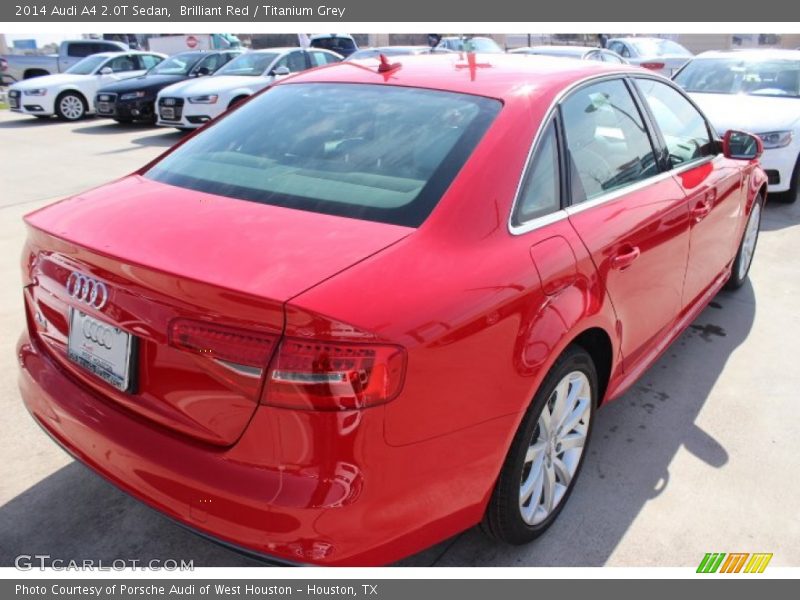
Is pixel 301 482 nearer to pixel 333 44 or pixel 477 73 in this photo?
pixel 477 73

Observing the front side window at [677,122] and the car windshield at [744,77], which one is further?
the car windshield at [744,77]

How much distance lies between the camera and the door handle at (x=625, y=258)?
2.55 meters

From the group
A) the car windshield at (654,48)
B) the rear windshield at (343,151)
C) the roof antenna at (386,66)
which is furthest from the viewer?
the car windshield at (654,48)

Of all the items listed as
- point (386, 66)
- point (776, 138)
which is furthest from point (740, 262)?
point (386, 66)

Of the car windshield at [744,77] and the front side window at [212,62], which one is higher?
the front side window at [212,62]

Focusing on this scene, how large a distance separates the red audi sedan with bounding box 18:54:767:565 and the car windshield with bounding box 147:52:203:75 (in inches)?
493

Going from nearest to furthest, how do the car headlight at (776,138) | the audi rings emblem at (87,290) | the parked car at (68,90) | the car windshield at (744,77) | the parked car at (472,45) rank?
the audi rings emblem at (87,290), the car headlight at (776,138), the car windshield at (744,77), the parked car at (68,90), the parked car at (472,45)

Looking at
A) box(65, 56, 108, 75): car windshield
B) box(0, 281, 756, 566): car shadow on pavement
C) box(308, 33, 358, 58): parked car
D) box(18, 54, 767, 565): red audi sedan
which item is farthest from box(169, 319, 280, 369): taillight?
box(308, 33, 358, 58): parked car

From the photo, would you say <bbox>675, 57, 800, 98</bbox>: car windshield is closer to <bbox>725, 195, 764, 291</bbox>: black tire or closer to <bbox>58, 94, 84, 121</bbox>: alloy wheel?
<bbox>725, 195, 764, 291</bbox>: black tire

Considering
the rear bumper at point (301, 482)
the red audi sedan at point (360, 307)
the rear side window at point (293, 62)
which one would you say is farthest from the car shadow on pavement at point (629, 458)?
the rear side window at point (293, 62)

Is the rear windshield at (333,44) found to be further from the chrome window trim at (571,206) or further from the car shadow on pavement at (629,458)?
the chrome window trim at (571,206)

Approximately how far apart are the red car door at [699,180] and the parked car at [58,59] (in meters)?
19.0

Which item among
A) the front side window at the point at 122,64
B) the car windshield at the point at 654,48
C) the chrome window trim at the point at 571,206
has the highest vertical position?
the car windshield at the point at 654,48

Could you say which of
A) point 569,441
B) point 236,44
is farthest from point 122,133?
point 569,441
